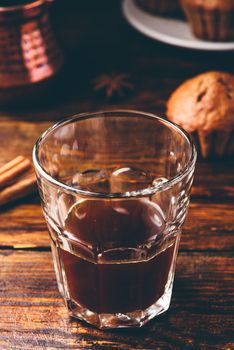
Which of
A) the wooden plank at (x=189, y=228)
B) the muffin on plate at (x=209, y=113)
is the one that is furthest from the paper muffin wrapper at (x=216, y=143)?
the wooden plank at (x=189, y=228)

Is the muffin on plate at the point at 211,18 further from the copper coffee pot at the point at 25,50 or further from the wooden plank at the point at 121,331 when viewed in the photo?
the wooden plank at the point at 121,331

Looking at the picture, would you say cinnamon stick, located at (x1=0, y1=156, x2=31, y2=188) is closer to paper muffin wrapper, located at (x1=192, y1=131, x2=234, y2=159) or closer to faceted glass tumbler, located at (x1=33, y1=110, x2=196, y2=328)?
faceted glass tumbler, located at (x1=33, y1=110, x2=196, y2=328)

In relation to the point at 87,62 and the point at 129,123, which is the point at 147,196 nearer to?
the point at 129,123

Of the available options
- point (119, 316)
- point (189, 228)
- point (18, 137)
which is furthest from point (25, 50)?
point (119, 316)

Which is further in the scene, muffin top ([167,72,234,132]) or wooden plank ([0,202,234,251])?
muffin top ([167,72,234,132])

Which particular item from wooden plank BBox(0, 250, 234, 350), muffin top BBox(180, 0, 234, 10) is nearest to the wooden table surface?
wooden plank BBox(0, 250, 234, 350)

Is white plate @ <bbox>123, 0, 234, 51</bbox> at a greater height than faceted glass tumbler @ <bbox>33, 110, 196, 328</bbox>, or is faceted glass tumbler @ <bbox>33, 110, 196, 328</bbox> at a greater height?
faceted glass tumbler @ <bbox>33, 110, 196, 328</bbox>

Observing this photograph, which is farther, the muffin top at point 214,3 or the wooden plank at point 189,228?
the muffin top at point 214,3
